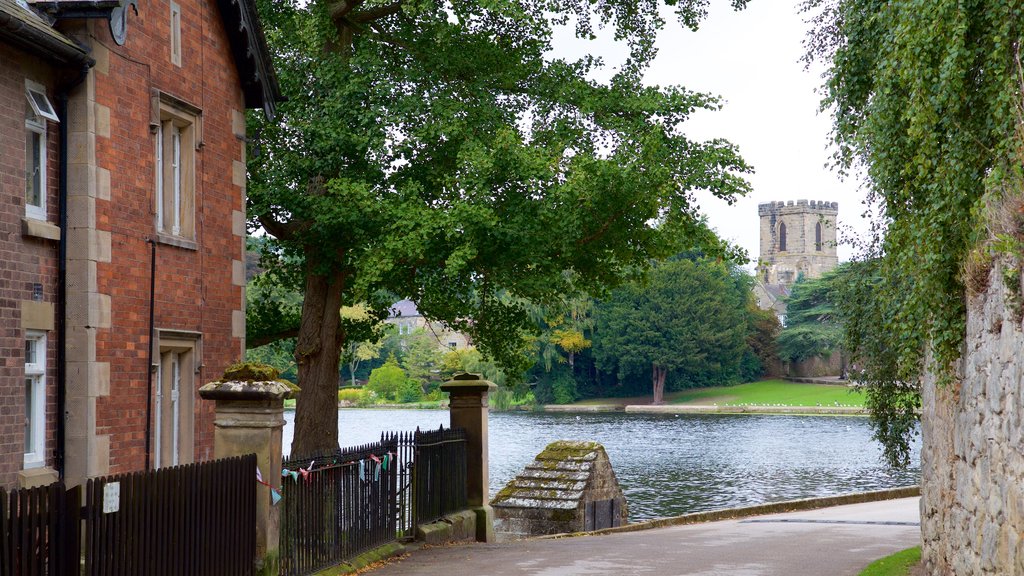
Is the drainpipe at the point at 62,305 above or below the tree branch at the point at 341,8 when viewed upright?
below

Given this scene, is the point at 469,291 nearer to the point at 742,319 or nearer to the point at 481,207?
the point at 481,207

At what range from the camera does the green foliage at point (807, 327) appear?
10469 centimetres

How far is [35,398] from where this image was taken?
12.0m

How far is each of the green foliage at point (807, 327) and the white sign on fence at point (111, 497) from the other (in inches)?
3848

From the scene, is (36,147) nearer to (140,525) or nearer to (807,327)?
(140,525)

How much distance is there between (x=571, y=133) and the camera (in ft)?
68.0

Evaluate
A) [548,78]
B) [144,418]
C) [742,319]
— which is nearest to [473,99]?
[548,78]

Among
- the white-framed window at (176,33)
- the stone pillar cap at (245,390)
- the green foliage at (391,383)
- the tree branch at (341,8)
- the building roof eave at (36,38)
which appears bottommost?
the green foliage at (391,383)

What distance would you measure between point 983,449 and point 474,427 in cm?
1052

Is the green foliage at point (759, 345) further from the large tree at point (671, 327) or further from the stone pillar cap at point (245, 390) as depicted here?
the stone pillar cap at point (245, 390)

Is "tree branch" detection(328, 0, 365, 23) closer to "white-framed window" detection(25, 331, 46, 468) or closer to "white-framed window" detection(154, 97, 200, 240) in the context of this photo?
"white-framed window" detection(154, 97, 200, 240)

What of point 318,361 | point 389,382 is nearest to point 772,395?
point 389,382

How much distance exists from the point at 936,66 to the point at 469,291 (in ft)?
44.4

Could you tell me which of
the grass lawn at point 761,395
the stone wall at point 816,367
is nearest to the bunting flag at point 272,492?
the grass lawn at point 761,395
